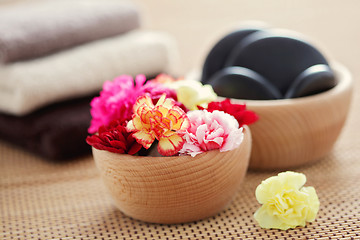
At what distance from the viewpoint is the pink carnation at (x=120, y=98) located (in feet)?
1.74

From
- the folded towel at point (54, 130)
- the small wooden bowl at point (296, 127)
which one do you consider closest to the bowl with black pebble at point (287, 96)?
the small wooden bowl at point (296, 127)

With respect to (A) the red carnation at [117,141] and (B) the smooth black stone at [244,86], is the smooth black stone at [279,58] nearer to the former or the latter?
(B) the smooth black stone at [244,86]

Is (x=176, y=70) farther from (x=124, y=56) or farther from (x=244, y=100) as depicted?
(x=244, y=100)

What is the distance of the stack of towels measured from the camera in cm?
70

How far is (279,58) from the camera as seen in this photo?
0.62 m

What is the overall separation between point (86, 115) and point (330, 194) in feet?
1.24

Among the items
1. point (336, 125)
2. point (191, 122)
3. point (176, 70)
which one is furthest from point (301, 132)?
point (176, 70)

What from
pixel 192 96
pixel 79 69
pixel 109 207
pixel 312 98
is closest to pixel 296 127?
pixel 312 98

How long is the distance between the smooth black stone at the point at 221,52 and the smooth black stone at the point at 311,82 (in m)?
0.13

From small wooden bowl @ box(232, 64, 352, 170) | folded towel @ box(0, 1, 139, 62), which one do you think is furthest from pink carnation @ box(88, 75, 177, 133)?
folded towel @ box(0, 1, 139, 62)

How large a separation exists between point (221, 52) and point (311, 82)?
6.3 inches

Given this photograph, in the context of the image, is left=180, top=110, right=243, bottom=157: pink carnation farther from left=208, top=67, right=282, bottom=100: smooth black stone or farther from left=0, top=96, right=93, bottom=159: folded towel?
left=0, top=96, right=93, bottom=159: folded towel

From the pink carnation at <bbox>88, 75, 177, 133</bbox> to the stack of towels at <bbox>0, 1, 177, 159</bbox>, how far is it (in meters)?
0.17

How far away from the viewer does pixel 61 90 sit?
733 millimetres
